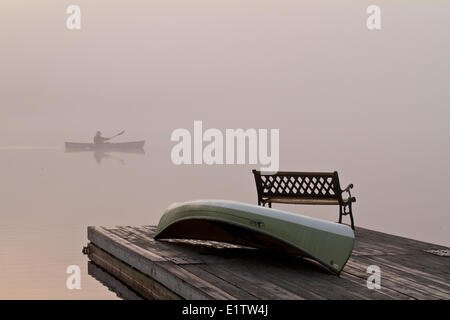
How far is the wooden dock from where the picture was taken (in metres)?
7.86

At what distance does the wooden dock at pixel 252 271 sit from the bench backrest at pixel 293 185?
1.10 m

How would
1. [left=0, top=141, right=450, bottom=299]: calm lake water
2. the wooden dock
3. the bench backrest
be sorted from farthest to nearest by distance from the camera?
[left=0, top=141, right=450, bottom=299]: calm lake water < the bench backrest < the wooden dock

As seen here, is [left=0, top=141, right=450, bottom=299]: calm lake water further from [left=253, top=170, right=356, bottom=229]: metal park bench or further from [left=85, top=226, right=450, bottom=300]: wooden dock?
[left=253, top=170, right=356, bottom=229]: metal park bench

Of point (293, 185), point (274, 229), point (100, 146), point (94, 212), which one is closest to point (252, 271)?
point (274, 229)

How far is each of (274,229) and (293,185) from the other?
13.1 feet

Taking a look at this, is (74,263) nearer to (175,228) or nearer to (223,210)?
(175,228)

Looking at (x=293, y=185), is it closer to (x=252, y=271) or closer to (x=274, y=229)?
(x=274, y=229)

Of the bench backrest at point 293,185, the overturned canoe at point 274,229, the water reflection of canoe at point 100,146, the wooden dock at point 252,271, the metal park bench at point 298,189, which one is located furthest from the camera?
the water reflection of canoe at point 100,146

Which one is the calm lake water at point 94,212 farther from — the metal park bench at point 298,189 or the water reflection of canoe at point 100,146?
the water reflection of canoe at point 100,146

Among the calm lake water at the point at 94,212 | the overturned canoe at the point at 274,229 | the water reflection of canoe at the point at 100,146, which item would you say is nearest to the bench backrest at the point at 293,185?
the overturned canoe at the point at 274,229

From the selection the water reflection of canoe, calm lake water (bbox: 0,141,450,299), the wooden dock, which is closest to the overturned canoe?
the wooden dock

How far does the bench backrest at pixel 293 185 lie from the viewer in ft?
42.0

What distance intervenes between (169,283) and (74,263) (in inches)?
293

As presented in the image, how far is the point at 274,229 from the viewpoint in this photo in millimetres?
9062
